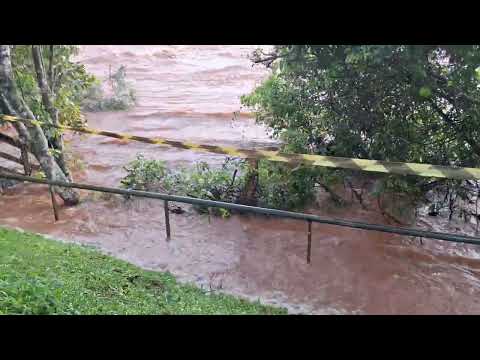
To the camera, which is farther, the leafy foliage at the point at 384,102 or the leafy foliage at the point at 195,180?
the leafy foliage at the point at 195,180

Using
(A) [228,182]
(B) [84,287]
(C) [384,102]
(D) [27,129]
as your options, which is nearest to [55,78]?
(D) [27,129]

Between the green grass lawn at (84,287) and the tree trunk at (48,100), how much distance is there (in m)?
2.56

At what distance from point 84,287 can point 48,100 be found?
4.66 meters

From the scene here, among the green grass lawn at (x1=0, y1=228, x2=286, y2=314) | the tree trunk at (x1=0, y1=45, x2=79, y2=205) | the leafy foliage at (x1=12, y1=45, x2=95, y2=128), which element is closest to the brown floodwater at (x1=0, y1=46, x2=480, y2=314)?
the tree trunk at (x1=0, y1=45, x2=79, y2=205)

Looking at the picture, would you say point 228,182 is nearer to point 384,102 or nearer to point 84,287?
point 384,102

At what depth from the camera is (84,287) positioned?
4.52 meters

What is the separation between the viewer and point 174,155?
1066cm

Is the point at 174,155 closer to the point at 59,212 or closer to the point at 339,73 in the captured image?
the point at 59,212

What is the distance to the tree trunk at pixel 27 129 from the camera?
7336mm

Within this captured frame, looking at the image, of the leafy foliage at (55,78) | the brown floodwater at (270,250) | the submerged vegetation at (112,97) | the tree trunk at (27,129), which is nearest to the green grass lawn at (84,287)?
the brown floodwater at (270,250)

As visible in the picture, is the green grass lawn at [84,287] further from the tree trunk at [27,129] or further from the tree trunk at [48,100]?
the tree trunk at [48,100]

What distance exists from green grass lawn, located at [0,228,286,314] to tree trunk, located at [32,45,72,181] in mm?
2561

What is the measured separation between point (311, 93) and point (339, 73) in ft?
2.50
